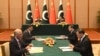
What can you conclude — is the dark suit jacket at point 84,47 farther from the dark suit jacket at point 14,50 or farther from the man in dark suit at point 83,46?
the dark suit jacket at point 14,50

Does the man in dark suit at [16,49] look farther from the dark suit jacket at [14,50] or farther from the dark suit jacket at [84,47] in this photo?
the dark suit jacket at [84,47]

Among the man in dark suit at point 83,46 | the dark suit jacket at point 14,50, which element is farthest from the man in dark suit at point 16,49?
the man in dark suit at point 83,46

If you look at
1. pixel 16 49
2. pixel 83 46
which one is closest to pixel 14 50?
pixel 16 49

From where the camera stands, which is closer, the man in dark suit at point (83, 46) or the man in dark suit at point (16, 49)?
the man in dark suit at point (16, 49)

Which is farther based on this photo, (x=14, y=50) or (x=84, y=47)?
(x=84, y=47)

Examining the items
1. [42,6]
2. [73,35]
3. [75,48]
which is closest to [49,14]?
[42,6]

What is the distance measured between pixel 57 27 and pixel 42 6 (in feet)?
13.4

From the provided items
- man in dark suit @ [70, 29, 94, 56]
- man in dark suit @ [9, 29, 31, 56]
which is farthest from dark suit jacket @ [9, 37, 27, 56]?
man in dark suit @ [70, 29, 94, 56]

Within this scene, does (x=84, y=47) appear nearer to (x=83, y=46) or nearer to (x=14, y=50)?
(x=83, y=46)

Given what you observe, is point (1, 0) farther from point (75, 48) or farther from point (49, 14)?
point (75, 48)

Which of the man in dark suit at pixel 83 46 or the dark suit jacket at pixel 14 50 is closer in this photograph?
the dark suit jacket at pixel 14 50

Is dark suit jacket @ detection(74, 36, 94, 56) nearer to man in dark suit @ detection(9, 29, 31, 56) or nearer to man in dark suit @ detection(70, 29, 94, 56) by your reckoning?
man in dark suit @ detection(70, 29, 94, 56)

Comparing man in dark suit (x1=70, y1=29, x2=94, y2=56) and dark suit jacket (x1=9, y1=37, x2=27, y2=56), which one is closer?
dark suit jacket (x1=9, y1=37, x2=27, y2=56)

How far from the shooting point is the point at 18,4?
14250mm
